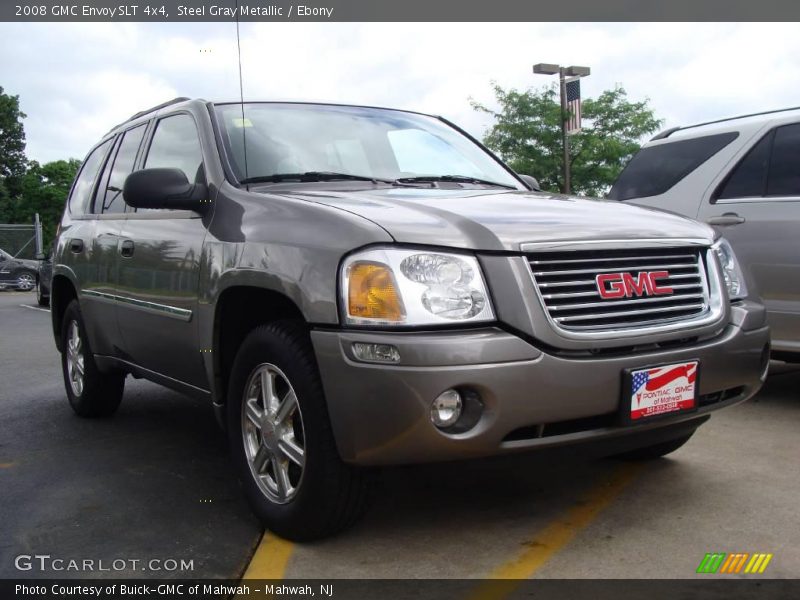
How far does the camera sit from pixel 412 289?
279 centimetres

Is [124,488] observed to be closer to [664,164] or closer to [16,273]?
[664,164]

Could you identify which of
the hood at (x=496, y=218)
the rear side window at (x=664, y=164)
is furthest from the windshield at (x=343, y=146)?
the rear side window at (x=664, y=164)

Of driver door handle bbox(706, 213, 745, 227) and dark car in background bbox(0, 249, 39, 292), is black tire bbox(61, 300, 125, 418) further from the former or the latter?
dark car in background bbox(0, 249, 39, 292)

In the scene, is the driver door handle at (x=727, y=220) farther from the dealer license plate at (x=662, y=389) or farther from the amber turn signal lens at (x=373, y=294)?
the amber turn signal lens at (x=373, y=294)

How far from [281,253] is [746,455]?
2532mm

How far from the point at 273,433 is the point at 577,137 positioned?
24.2m

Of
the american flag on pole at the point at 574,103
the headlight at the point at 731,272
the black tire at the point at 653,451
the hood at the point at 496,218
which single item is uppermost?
the american flag on pole at the point at 574,103

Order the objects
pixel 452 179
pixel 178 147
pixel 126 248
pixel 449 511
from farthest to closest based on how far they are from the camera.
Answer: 1. pixel 126 248
2. pixel 178 147
3. pixel 452 179
4. pixel 449 511

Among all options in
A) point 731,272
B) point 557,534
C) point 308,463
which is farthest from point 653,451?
point 308,463

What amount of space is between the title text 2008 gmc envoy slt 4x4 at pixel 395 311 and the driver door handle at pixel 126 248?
170 millimetres

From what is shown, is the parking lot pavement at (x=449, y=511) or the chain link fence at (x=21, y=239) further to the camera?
the chain link fence at (x=21, y=239)

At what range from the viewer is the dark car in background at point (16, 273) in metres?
25.5

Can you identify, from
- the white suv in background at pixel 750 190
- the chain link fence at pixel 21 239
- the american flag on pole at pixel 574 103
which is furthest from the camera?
the chain link fence at pixel 21 239

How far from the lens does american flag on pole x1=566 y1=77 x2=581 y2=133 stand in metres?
16.4
